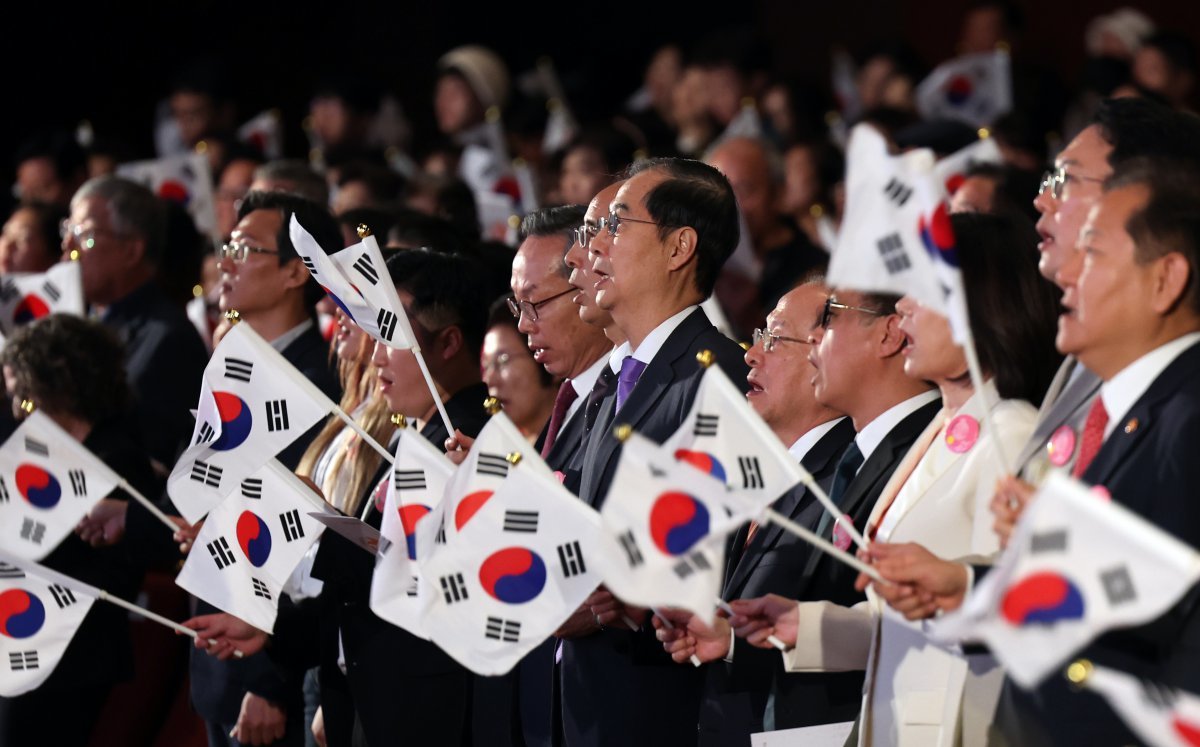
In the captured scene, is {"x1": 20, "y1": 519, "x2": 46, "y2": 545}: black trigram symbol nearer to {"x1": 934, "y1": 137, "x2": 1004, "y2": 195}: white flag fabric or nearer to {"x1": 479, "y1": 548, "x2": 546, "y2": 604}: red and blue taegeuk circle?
{"x1": 479, "y1": 548, "x2": 546, "y2": 604}: red and blue taegeuk circle

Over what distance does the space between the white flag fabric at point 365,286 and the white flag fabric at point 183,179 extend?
3.94 m

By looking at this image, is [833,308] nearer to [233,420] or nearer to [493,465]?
[493,465]

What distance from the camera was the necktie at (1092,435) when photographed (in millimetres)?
2729

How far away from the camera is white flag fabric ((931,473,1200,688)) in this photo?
2.17 m

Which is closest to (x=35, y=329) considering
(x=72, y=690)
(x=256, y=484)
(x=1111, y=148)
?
(x=72, y=690)

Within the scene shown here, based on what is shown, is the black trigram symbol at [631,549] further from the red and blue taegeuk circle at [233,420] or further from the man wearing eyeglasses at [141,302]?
the man wearing eyeglasses at [141,302]

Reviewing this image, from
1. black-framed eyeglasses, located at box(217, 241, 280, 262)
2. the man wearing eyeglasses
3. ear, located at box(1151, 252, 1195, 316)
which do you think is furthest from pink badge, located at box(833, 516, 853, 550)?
the man wearing eyeglasses

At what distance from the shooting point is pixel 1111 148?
114 inches

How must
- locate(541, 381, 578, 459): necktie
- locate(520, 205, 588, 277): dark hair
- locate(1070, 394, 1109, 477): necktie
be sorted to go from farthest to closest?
locate(520, 205, 588, 277): dark hair, locate(541, 381, 578, 459): necktie, locate(1070, 394, 1109, 477): necktie

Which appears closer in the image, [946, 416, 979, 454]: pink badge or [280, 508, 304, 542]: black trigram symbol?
[946, 416, 979, 454]: pink badge

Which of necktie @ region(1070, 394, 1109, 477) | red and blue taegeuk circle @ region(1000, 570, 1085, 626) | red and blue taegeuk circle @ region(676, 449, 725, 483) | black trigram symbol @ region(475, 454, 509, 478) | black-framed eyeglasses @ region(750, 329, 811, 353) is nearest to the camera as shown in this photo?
red and blue taegeuk circle @ region(1000, 570, 1085, 626)

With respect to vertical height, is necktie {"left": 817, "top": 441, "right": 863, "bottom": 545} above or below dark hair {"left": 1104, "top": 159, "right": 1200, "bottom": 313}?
below

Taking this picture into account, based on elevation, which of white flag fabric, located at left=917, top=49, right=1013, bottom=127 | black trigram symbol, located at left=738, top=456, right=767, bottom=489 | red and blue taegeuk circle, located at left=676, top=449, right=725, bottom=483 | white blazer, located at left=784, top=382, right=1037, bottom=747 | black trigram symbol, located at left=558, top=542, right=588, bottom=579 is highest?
red and blue taegeuk circle, located at left=676, top=449, right=725, bottom=483

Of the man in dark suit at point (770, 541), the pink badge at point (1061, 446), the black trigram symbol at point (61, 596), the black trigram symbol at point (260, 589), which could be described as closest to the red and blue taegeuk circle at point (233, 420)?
the black trigram symbol at point (260, 589)
